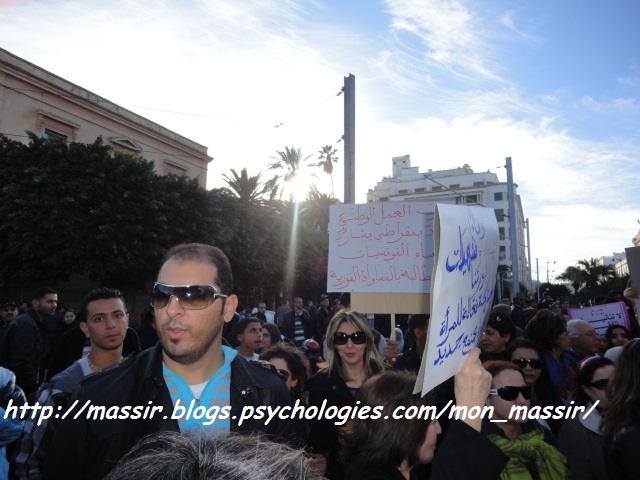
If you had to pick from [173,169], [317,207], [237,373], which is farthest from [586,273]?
[237,373]

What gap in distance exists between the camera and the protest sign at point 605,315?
19.7 ft

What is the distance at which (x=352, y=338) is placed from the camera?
11.8 feet

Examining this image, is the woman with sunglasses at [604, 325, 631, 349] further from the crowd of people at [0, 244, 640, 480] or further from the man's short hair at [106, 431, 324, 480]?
the man's short hair at [106, 431, 324, 480]

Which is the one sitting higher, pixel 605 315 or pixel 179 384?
pixel 605 315

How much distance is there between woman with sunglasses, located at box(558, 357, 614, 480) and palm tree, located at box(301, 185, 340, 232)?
4047 centimetres

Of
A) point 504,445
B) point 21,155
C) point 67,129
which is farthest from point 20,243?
point 504,445

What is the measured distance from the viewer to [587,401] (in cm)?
323

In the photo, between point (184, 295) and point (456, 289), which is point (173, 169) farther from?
point (456, 289)

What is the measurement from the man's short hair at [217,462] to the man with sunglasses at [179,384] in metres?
0.79

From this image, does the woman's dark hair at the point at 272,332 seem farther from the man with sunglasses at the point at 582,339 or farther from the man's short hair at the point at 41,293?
the man with sunglasses at the point at 582,339

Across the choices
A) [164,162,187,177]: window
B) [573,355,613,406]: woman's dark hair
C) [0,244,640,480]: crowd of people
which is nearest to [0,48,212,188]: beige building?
[164,162,187,177]: window

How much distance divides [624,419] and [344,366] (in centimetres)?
178

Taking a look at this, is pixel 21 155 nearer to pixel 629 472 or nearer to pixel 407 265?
pixel 407 265

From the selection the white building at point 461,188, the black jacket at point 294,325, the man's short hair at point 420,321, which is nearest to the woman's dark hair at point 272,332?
the man's short hair at point 420,321
